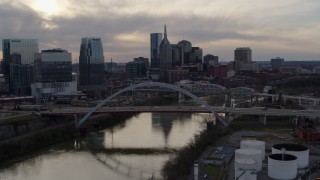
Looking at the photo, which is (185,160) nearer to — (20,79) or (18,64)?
(20,79)

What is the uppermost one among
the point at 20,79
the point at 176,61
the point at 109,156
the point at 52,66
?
the point at 176,61

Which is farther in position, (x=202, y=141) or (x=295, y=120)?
(x=295, y=120)

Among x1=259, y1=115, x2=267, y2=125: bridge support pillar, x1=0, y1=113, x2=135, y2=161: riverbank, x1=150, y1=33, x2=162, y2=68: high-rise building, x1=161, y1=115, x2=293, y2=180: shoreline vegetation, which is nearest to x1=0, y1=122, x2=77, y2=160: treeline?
x1=0, y1=113, x2=135, y2=161: riverbank

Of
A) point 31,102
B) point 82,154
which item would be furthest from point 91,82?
point 82,154

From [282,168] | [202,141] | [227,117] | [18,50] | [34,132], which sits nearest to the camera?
[282,168]

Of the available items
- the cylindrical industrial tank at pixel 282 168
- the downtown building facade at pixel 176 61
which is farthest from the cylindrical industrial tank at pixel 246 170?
the downtown building facade at pixel 176 61

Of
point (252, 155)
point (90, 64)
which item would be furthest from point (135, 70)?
point (252, 155)

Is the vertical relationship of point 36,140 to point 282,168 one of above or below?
below
